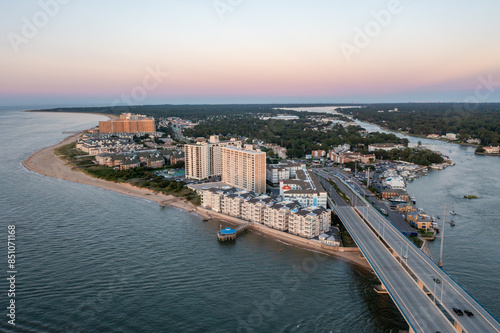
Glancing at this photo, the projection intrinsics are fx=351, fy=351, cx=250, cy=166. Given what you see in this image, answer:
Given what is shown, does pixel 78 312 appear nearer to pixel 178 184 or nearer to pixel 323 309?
pixel 323 309

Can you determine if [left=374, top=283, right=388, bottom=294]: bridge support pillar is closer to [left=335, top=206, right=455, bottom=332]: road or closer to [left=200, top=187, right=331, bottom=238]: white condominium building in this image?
[left=335, top=206, right=455, bottom=332]: road

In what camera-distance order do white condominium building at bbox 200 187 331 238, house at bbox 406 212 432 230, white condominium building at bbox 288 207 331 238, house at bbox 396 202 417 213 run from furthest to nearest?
house at bbox 396 202 417 213 → house at bbox 406 212 432 230 → white condominium building at bbox 200 187 331 238 → white condominium building at bbox 288 207 331 238

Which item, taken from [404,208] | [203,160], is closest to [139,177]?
[203,160]

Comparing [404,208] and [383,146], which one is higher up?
[383,146]

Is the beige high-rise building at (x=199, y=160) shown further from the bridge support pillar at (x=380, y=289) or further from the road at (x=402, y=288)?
the bridge support pillar at (x=380, y=289)

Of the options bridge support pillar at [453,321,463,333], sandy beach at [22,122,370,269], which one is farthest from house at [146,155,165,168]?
bridge support pillar at [453,321,463,333]

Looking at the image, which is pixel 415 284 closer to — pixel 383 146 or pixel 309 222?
pixel 309 222

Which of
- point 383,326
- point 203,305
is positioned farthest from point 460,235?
point 203,305
